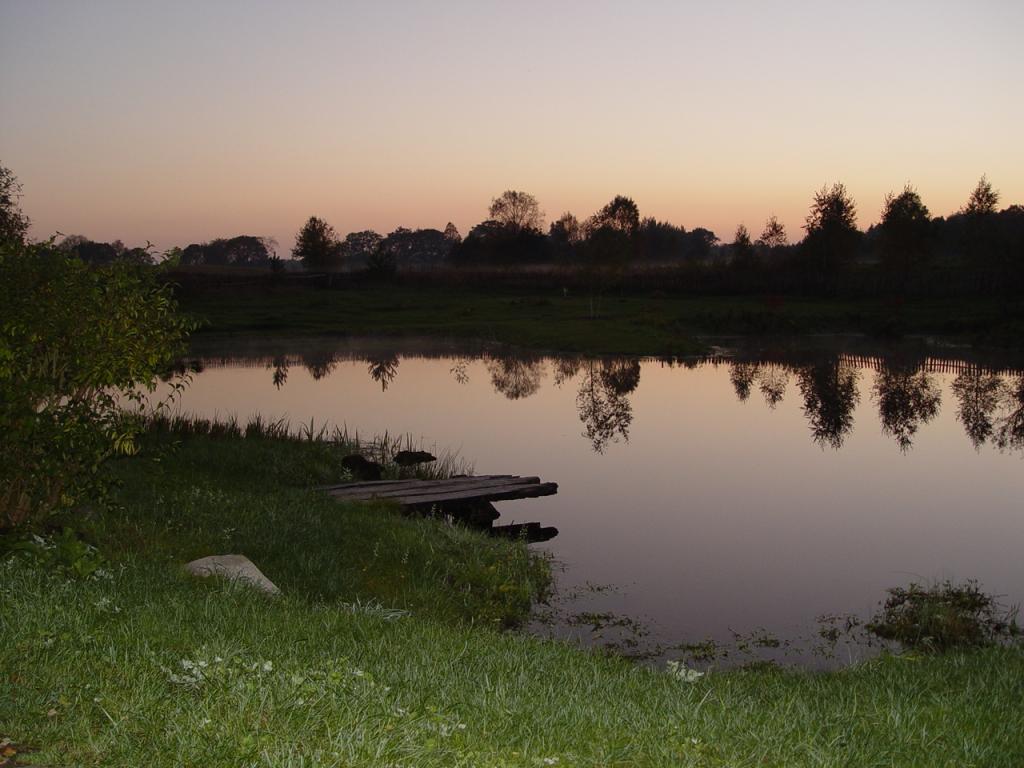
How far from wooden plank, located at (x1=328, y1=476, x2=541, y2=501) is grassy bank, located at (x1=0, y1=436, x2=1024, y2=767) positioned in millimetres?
6773

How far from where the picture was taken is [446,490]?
19.6 metres

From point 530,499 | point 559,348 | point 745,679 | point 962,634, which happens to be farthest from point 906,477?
point 559,348

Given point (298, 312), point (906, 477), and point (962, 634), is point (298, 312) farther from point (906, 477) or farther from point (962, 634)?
point (962, 634)

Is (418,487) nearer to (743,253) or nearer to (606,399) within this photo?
(606,399)

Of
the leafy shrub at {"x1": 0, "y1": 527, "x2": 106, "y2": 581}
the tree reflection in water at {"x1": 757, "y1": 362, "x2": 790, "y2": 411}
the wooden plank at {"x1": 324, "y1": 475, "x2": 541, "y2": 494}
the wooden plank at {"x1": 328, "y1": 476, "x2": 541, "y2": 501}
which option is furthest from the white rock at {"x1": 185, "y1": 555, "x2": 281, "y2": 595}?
the tree reflection in water at {"x1": 757, "y1": 362, "x2": 790, "y2": 411}

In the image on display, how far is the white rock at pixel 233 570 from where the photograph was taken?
1103cm

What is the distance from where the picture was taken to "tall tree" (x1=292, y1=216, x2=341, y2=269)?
4486 inches

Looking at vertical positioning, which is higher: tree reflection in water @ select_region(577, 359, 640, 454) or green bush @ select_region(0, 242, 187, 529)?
green bush @ select_region(0, 242, 187, 529)

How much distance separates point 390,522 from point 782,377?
3404 centimetres

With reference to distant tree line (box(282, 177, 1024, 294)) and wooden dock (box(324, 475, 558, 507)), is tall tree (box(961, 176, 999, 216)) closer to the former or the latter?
distant tree line (box(282, 177, 1024, 294))

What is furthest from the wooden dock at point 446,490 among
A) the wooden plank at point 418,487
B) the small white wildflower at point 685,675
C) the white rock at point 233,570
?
the small white wildflower at point 685,675

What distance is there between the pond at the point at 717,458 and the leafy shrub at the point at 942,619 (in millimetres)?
611

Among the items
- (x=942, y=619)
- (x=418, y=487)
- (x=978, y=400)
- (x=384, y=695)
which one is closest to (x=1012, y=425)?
(x=978, y=400)

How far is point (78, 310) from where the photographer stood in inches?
464
